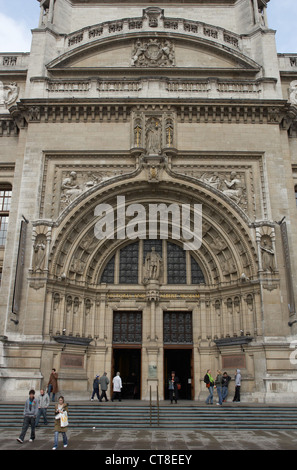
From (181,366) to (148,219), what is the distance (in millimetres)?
8592

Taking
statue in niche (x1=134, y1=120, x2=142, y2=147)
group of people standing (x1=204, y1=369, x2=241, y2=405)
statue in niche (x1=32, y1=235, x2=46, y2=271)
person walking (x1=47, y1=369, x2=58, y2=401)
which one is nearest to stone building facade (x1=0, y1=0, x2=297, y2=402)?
statue in niche (x1=32, y1=235, x2=46, y2=271)

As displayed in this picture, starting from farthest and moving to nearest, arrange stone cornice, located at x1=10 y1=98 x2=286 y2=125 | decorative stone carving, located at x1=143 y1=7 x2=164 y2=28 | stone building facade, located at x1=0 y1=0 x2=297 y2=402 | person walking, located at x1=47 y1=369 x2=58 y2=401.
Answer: decorative stone carving, located at x1=143 y1=7 x2=164 y2=28 → stone cornice, located at x1=10 y1=98 x2=286 y2=125 → stone building facade, located at x1=0 y1=0 x2=297 y2=402 → person walking, located at x1=47 y1=369 x2=58 y2=401

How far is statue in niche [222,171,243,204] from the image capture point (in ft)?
72.9

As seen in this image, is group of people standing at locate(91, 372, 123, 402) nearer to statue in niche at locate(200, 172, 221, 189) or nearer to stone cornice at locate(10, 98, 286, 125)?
statue in niche at locate(200, 172, 221, 189)

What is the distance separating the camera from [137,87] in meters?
24.3

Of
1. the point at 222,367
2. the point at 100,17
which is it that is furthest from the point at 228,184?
the point at 100,17

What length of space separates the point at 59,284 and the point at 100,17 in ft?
65.3

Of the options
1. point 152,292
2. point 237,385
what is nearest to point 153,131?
point 152,292

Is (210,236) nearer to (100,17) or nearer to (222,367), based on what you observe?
(222,367)

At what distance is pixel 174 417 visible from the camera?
15000 mm

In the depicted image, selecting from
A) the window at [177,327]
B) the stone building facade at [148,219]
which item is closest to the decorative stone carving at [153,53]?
the stone building facade at [148,219]

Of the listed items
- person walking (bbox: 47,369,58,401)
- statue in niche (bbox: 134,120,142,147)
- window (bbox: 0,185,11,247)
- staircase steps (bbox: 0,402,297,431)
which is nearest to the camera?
staircase steps (bbox: 0,402,297,431)

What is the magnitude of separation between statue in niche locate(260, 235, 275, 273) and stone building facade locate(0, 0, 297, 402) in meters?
0.07

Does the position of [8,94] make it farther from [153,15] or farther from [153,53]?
[153,15]
